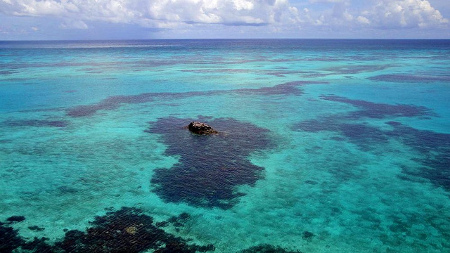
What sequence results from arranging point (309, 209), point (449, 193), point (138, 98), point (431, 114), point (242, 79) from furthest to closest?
1. point (242, 79)
2. point (138, 98)
3. point (431, 114)
4. point (449, 193)
5. point (309, 209)

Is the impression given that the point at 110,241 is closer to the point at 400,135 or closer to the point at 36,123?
the point at 36,123

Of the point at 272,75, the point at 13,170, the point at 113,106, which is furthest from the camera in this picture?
the point at 272,75

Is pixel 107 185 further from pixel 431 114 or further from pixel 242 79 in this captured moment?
pixel 242 79

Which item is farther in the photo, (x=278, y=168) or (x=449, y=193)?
(x=278, y=168)

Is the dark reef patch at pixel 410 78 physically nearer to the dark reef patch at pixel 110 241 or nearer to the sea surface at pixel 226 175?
the sea surface at pixel 226 175

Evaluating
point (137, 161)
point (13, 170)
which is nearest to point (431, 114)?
point (137, 161)

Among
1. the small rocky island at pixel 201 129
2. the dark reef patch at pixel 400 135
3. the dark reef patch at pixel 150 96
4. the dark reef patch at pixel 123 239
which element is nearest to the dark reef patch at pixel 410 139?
the dark reef patch at pixel 400 135
